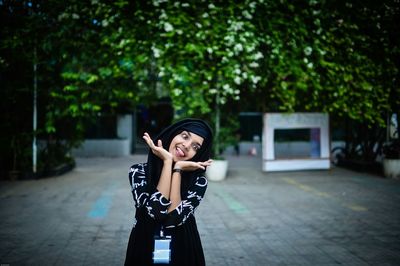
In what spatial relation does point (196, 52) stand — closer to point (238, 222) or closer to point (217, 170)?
point (217, 170)

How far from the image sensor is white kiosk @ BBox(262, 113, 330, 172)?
13078mm

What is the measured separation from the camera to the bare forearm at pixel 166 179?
8.09 feet

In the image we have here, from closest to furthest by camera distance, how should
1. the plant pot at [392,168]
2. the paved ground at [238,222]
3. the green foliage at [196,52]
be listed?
the paved ground at [238,222] < the green foliage at [196,52] < the plant pot at [392,168]

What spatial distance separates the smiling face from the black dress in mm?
209

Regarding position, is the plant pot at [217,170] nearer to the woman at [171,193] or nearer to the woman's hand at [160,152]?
the woman at [171,193]

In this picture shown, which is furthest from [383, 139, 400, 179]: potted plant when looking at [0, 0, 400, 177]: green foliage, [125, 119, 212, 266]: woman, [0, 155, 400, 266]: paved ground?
[125, 119, 212, 266]: woman

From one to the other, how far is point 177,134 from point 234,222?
448 cm

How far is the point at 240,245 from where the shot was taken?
5.42m

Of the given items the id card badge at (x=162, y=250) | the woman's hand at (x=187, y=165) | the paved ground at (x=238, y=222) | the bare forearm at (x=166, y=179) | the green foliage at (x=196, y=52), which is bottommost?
the paved ground at (x=238, y=222)

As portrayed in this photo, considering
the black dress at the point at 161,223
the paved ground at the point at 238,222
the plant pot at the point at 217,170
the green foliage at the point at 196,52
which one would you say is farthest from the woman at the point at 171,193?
the plant pot at the point at 217,170

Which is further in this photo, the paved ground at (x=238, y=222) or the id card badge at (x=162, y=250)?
the paved ground at (x=238, y=222)

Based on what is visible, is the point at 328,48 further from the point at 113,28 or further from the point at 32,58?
the point at 32,58

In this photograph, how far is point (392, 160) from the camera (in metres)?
11.8

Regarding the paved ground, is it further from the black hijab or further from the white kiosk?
the black hijab
